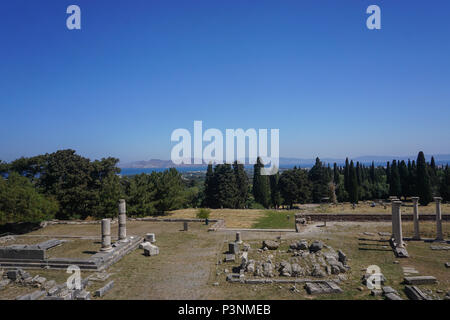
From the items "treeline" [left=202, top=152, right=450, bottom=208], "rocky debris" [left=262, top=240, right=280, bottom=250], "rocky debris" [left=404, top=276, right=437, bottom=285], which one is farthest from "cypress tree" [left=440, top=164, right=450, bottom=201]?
"rocky debris" [left=404, top=276, right=437, bottom=285]

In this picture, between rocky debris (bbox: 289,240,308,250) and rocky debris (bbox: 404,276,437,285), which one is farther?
rocky debris (bbox: 289,240,308,250)

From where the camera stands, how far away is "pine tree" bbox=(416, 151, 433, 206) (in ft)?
139

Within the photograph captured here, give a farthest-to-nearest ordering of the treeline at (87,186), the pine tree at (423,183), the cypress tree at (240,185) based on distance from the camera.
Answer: the cypress tree at (240,185) → the pine tree at (423,183) → the treeline at (87,186)

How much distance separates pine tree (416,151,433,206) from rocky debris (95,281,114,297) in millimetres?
45365

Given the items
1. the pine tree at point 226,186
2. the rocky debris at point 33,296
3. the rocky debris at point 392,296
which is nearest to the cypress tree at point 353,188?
the pine tree at point 226,186

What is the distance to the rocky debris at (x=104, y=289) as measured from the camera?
11.2 meters

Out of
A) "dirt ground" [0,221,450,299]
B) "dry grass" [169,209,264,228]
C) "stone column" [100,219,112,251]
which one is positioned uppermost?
"stone column" [100,219,112,251]

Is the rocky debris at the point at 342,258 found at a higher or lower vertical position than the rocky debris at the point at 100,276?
higher

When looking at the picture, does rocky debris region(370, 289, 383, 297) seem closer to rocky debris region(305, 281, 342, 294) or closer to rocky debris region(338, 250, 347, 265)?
rocky debris region(305, 281, 342, 294)

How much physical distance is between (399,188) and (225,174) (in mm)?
30291

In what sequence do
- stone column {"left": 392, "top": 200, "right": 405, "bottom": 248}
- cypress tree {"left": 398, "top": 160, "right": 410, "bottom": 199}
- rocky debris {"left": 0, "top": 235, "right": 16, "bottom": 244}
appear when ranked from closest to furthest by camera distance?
stone column {"left": 392, "top": 200, "right": 405, "bottom": 248} → rocky debris {"left": 0, "top": 235, "right": 16, "bottom": 244} → cypress tree {"left": 398, "top": 160, "right": 410, "bottom": 199}

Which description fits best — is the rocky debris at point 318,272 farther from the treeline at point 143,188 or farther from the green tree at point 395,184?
the green tree at point 395,184

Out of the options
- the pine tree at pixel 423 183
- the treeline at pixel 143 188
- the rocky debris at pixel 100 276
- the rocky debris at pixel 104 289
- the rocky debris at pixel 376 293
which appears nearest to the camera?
the rocky debris at pixel 376 293

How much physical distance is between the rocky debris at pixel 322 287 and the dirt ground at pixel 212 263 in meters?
0.27
